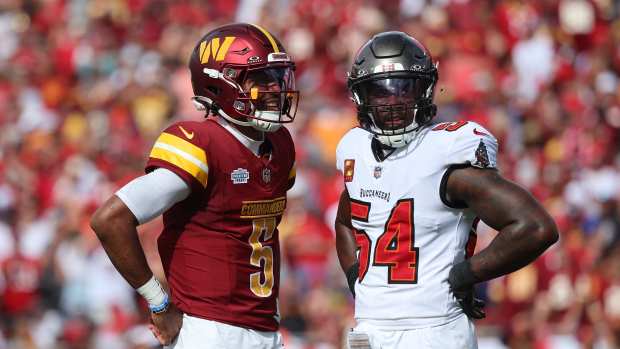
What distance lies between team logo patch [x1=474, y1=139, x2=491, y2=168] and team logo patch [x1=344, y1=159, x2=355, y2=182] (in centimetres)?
63

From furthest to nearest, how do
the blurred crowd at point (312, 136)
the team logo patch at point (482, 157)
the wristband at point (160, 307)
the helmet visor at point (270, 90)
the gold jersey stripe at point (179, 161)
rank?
the blurred crowd at point (312, 136) → the helmet visor at point (270, 90) → the wristband at point (160, 307) → the gold jersey stripe at point (179, 161) → the team logo patch at point (482, 157)

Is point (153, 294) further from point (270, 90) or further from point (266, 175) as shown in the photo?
point (270, 90)

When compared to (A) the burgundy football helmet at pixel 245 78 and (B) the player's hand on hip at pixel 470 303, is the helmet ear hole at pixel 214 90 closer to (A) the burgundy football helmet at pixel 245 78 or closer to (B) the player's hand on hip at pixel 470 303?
(A) the burgundy football helmet at pixel 245 78

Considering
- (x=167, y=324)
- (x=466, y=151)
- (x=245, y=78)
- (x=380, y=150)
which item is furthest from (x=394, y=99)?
(x=167, y=324)

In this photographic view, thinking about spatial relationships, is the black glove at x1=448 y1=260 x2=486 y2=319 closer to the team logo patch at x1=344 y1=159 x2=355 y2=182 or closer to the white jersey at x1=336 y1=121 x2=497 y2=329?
the white jersey at x1=336 y1=121 x2=497 y2=329

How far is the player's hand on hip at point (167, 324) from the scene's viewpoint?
4844mm

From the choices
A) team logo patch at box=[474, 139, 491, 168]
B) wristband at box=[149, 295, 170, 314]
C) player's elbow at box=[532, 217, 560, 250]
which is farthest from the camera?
wristband at box=[149, 295, 170, 314]

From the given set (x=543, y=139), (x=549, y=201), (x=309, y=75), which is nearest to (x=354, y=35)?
(x=309, y=75)

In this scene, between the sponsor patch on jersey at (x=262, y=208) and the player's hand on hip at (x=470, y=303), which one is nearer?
the player's hand on hip at (x=470, y=303)

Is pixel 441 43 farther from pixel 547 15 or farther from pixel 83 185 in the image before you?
pixel 83 185

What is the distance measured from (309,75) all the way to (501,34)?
2.18 metres

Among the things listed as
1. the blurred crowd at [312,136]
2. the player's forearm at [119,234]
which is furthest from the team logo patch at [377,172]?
the blurred crowd at [312,136]

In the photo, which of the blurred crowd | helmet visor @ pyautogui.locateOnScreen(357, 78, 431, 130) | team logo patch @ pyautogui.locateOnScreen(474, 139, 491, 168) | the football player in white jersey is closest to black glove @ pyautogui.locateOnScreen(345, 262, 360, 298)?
the football player in white jersey

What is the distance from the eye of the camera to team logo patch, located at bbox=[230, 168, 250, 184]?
4.93m
